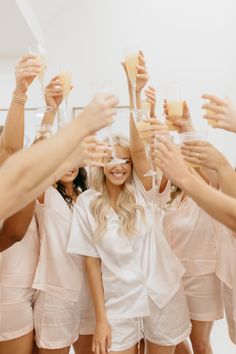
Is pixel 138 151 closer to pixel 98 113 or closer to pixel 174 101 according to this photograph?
pixel 174 101

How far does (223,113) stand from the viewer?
142 cm

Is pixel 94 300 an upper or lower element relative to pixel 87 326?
upper

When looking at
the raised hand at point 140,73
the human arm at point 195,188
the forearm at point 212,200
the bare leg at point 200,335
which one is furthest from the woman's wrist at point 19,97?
the bare leg at point 200,335

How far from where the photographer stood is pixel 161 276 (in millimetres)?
1972

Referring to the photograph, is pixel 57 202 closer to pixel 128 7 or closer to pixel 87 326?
pixel 87 326

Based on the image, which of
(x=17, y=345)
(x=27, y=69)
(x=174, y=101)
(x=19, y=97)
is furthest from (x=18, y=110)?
(x=17, y=345)

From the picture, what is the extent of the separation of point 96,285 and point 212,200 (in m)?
0.98

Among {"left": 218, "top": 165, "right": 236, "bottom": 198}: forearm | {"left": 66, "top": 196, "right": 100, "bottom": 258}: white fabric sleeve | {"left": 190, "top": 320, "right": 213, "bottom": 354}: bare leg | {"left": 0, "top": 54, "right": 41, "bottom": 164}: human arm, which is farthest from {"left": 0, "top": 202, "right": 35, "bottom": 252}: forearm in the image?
{"left": 190, "top": 320, "right": 213, "bottom": 354}: bare leg

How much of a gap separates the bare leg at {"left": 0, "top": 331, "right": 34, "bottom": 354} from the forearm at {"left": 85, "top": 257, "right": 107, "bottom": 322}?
15.2 inches

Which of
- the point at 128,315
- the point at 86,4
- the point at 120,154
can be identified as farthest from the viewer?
the point at 86,4

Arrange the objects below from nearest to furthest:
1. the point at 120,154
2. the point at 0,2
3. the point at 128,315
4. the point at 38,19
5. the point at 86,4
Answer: the point at 128,315 → the point at 120,154 → the point at 0,2 → the point at 38,19 → the point at 86,4

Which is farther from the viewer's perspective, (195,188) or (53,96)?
(53,96)

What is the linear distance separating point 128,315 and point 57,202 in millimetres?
681

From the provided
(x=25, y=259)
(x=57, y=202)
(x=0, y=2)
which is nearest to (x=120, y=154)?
(x=57, y=202)
